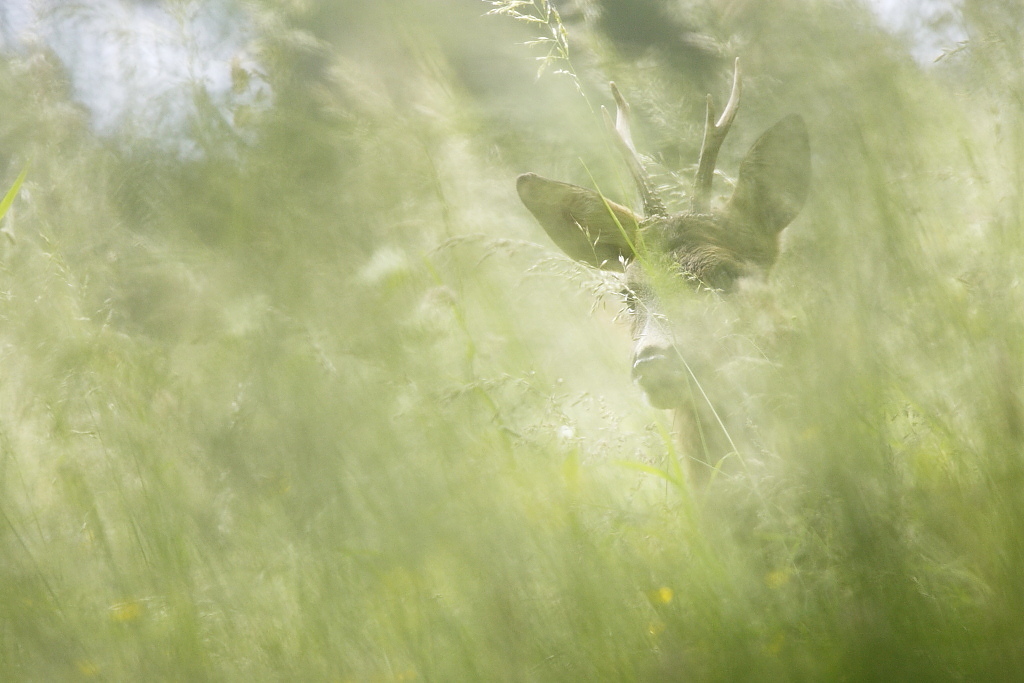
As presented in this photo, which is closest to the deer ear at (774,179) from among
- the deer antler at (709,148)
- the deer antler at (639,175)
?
the deer antler at (709,148)

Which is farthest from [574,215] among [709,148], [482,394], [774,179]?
[482,394]

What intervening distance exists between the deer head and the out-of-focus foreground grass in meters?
0.10

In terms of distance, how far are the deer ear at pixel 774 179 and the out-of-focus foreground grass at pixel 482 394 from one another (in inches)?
3.6

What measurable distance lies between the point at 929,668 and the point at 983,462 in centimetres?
35

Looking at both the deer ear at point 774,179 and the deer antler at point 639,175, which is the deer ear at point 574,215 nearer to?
the deer antler at point 639,175

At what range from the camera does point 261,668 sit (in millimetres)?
1369

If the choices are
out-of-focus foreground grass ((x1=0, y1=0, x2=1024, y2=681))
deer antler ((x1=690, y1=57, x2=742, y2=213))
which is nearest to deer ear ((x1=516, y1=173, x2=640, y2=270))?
out-of-focus foreground grass ((x1=0, y1=0, x2=1024, y2=681))

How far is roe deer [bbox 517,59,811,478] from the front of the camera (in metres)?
1.63

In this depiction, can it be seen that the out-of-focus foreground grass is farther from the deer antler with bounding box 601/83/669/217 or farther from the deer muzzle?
the deer antler with bounding box 601/83/669/217

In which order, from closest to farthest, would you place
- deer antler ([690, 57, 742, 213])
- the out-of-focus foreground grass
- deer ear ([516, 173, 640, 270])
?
the out-of-focus foreground grass, deer antler ([690, 57, 742, 213]), deer ear ([516, 173, 640, 270])

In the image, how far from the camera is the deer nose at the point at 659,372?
1618 mm

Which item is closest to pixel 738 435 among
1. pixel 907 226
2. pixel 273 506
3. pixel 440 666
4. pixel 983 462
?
pixel 983 462

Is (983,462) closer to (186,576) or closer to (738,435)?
(738,435)

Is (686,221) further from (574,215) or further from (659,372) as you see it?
(659,372)
